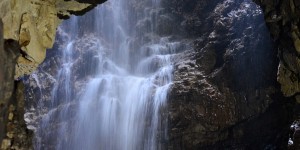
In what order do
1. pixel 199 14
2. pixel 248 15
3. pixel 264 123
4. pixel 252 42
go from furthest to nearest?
1. pixel 199 14
2. pixel 248 15
3. pixel 252 42
4. pixel 264 123

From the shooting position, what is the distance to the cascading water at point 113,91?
797 inches

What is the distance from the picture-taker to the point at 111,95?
22.6m

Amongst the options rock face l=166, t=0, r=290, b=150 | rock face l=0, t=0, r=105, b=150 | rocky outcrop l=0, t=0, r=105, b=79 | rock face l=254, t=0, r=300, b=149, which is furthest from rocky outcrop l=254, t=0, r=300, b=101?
rock face l=0, t=0, r=105, b=150

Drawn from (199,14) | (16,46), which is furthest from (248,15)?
(16,46)

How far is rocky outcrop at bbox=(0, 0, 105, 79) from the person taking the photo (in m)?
6.45

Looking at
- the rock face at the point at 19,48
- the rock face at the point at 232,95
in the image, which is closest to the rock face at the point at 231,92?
the rock face at the point at 232,95

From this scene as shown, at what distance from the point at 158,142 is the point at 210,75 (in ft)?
16.5

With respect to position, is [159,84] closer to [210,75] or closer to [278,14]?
[210,75]

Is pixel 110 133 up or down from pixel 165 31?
down

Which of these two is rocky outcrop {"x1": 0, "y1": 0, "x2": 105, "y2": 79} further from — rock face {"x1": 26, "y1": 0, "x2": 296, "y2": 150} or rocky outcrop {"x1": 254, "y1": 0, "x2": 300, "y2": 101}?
rock face {"x1": 26, "y1": 0, "x2": 296, "y2": 150}

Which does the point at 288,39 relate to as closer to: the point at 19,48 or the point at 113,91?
the point at 19,48

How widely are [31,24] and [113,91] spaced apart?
15.5 meters

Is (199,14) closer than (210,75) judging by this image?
No

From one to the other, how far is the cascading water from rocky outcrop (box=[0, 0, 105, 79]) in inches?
460
